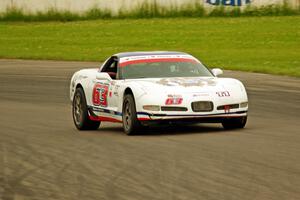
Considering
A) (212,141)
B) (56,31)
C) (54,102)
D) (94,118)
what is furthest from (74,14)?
(212,141)

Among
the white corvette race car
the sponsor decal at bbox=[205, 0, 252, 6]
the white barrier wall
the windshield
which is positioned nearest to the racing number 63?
the white corvette race car

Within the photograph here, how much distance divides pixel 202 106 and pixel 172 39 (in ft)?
89.4

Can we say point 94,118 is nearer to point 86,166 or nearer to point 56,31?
point 86,166

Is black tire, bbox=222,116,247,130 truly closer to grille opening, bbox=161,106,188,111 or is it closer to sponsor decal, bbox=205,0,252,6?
grille opening, bbox=161,106,188,111

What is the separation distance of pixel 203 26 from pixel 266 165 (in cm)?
3498

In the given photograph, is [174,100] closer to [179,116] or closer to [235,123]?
[179,116]

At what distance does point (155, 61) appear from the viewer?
16.7 m

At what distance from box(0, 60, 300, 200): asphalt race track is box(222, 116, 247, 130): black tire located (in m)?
0.15

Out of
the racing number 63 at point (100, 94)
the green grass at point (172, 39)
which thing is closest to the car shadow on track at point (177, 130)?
the racing number 63 at point (100, 94)

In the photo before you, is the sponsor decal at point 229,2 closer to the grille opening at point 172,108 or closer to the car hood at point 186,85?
the car hood at point 186,85

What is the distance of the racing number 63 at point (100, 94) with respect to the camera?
54.7ft

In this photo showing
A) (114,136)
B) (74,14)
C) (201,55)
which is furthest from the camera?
(74,14)

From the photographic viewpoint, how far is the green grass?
35781 mm

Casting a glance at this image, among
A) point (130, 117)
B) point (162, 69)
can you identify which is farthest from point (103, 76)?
point (130, 117)
